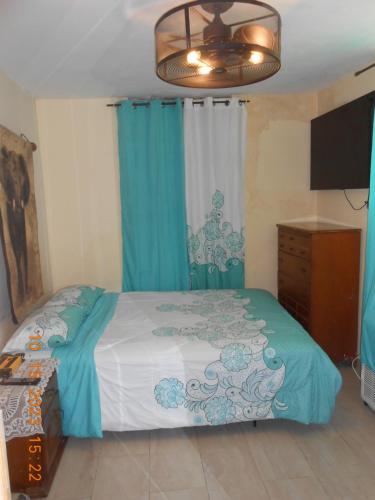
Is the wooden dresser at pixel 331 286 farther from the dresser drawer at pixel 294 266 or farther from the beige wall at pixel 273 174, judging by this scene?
the beige wall at pixel 273 174

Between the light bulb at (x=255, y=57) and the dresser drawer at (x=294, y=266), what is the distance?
1935 millimetres

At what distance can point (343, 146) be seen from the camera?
10.6 feet

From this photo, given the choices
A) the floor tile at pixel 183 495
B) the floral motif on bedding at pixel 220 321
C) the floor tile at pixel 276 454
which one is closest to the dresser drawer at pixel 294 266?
the floral motif on bedding at pixel 220 321

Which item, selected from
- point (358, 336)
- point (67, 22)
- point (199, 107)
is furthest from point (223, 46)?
point (358, 336)

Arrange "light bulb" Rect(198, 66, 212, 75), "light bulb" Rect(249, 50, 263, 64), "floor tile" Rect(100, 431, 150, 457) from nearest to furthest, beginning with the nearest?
"light bulb" Rect(249, 50, 263, 64) < "light bulb" Rect(198, 66, 212, 75) < "floor tile" Rect(100, 431, 150, 457)

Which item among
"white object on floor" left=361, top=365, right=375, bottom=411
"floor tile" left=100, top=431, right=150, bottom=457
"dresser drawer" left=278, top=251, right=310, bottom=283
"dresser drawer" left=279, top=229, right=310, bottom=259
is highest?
"dresser drawer" left=279, top=229, right=310, bottom=259

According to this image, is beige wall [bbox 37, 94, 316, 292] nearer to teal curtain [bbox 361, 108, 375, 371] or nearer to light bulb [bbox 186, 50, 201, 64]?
teal curtain [bbox 361, 108, 375, 371]

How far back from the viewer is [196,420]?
2447mm

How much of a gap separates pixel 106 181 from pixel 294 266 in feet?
6.39

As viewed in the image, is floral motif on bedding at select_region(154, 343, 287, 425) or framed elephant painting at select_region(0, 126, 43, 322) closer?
floral motif on bedding at select_region(154, 343, 287, 425)

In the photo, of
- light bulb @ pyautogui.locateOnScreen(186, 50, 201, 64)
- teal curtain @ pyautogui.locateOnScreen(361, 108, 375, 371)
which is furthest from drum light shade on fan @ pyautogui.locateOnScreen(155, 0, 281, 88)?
teal curtain @ pyautogui.locateOnScreen(361, 108, 375, 371)

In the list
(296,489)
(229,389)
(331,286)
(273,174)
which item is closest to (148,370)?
(229,389)

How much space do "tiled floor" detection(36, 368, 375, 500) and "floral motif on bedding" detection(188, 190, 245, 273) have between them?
5.45 ft

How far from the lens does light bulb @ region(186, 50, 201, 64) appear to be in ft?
5.03
